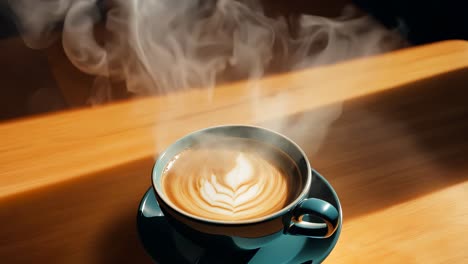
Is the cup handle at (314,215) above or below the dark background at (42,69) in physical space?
above

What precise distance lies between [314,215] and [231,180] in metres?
0.13

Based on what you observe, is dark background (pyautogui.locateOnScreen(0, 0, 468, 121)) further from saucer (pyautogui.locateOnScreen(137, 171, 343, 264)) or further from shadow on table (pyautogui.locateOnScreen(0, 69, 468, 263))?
saucer (pyautogui.locateOnScreen(137, 171, 343, 264))

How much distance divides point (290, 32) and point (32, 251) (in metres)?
0.77

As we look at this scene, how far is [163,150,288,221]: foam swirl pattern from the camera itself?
0.61m

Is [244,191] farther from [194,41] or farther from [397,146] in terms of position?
[194,41]

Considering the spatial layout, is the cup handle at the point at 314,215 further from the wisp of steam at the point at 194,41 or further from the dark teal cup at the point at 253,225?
the wisp of steam at the point at 194,41

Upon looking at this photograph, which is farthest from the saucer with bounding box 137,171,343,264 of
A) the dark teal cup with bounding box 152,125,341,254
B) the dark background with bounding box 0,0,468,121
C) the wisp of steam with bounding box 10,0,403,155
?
the dark background with bounding box 0,0,468,121

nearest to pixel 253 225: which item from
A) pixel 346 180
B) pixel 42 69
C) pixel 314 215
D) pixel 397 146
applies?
pixel 314 215

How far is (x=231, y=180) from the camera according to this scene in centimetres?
65

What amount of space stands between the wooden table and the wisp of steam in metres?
0.03

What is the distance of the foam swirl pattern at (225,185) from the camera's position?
1.99ft

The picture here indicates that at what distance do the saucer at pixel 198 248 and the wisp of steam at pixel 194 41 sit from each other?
0.25 meters

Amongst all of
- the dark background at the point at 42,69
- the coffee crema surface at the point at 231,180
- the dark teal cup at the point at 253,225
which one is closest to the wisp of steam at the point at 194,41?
the dark background at the point at 42,69

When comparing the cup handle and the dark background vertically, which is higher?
the cup handle
